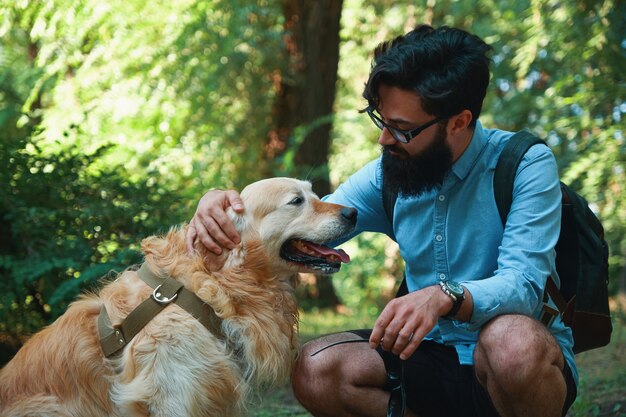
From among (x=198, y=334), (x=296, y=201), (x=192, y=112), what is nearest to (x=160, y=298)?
(x=198, y=334)

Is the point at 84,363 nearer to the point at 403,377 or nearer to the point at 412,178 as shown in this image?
the point at 403,377

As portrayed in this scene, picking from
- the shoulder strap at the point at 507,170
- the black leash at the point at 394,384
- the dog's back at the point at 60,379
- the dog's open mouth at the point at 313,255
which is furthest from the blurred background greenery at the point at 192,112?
the shoulder strap at the point at 507,170

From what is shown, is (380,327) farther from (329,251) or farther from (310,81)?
(310,81)

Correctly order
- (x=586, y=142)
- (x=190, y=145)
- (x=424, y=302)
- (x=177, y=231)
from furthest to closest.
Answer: (x=190, y=145) < (x=586, y=142) < (x=177, y=231) < (x=424, y=302)

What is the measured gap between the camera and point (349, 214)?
317cm

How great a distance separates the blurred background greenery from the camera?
4473mm

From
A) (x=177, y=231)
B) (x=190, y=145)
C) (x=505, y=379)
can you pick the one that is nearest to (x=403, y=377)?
(x=505, y=379)

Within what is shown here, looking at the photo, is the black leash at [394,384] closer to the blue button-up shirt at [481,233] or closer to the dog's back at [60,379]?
the blue button-up shirt at [481,233]

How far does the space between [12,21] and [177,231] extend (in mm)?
4574

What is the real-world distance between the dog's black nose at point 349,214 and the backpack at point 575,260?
2.24ft

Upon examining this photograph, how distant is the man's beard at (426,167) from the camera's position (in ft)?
9.55

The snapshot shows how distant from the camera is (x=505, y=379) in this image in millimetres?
2486

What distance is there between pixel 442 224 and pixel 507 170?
0.37 m

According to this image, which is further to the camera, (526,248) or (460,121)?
(460,121)
